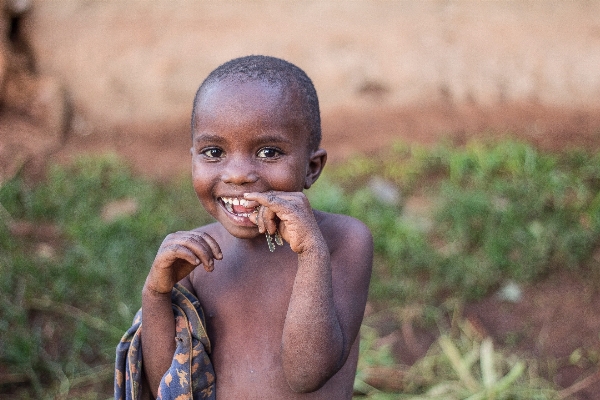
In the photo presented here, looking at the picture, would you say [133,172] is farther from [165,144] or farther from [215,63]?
[215,63]

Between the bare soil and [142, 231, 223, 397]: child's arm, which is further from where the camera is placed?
the bare soil

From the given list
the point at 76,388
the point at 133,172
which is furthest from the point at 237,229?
the point at 133,172

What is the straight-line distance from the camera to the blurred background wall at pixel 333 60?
5.18 metres

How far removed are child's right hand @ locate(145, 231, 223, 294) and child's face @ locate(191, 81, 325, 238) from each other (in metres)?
0.11

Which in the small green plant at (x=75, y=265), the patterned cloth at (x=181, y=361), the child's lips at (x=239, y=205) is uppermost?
the child's lips at (x=239, y=205)

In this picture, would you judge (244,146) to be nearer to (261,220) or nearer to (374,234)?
(261,220)

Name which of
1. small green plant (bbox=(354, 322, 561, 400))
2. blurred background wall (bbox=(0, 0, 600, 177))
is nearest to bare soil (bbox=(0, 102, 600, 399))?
blurred background wall (bbox=(0, 0, 600, 177))

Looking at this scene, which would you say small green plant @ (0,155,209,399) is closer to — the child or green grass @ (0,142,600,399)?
green grass @ (0,142,600,399)

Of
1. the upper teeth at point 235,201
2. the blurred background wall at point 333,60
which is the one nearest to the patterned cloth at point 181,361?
the upper teeth at point 235,201

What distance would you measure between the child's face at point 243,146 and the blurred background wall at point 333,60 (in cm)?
354

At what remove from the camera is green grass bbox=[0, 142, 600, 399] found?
3.33m

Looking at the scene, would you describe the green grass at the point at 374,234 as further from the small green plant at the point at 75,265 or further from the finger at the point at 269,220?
the finger at the point at 269,220

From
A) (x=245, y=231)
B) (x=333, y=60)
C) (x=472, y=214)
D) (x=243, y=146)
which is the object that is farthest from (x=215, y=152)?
(x=333, y=60)

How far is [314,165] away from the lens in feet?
6.36
